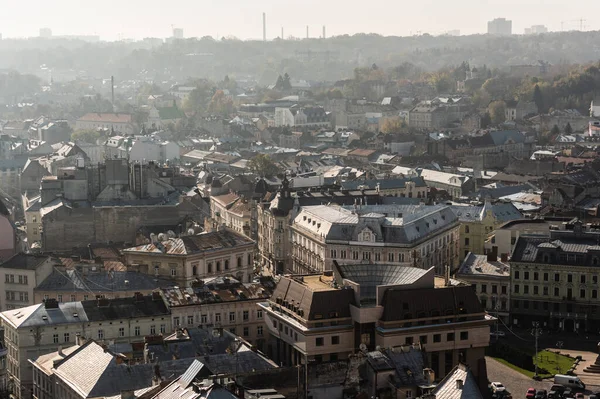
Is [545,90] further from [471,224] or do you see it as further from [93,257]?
[93,257]

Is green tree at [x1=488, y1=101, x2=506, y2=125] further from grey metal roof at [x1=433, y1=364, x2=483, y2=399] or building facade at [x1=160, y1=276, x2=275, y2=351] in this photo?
grey metal roof at [x1=433, y1=364, x2=483, y2=399]

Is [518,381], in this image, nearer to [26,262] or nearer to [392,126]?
[26,262]

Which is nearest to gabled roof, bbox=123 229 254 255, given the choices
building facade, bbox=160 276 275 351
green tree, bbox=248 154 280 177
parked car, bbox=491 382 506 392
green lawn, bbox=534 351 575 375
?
building facade, bbox=160 276 275 351

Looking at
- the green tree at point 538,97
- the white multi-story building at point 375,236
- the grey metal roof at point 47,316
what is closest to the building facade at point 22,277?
the grey metal roof at point 47,316

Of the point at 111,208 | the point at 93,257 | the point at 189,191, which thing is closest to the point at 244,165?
the point at 189,191

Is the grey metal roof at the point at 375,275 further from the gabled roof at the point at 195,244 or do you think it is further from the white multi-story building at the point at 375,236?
the white multi-story building at the point at 375,236

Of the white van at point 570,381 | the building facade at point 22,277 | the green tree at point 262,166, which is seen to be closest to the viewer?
the white van at point 570,381

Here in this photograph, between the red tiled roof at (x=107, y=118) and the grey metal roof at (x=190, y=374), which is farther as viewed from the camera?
the red tiled roof at (x=107, y=118)
